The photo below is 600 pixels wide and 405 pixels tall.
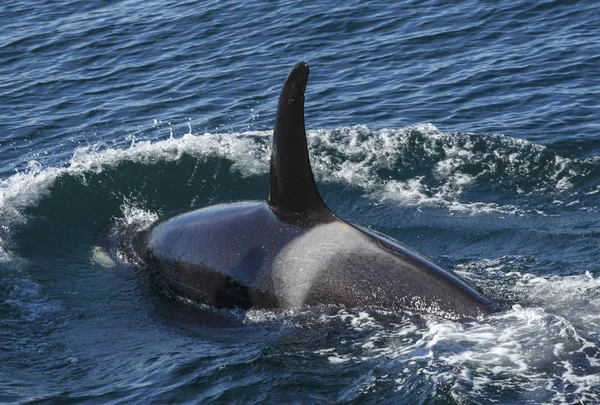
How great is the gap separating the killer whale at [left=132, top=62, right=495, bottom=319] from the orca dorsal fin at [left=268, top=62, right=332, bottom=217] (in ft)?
0.04

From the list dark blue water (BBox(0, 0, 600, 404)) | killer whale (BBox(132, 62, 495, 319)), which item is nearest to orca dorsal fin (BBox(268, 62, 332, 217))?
killer whale (BBox(132, 62, 495, 319))

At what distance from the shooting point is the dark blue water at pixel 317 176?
1147 cm

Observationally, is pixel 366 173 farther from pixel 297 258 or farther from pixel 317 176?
pixel 297 258

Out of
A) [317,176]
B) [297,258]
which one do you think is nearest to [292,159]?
[297,258]

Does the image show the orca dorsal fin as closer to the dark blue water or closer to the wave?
the dark blue water

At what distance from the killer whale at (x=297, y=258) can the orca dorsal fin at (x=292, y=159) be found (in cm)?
1

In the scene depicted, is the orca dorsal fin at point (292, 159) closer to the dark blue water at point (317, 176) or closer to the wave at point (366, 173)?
the dark blue water at point (317, 176)

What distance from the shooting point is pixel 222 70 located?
93.8 ft

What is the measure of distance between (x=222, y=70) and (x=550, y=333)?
1864 centimetres

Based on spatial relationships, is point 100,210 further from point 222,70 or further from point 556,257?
point 222,70

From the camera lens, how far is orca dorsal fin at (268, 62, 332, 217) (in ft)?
40.6

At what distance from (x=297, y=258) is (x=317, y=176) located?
270 inches

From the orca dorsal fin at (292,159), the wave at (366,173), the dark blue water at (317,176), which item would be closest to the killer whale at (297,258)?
the orca dorsal fin at (292,159)

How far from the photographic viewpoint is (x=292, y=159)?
41.8ft
